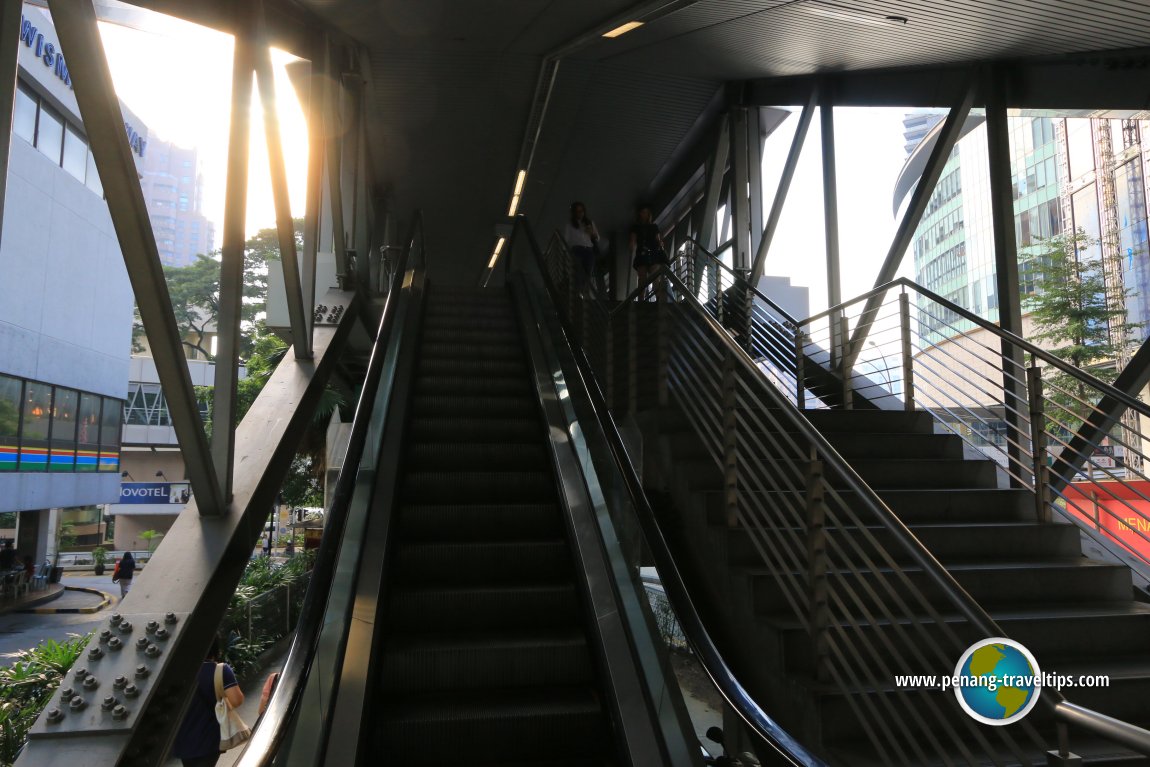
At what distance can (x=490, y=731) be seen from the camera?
2957 millimetres

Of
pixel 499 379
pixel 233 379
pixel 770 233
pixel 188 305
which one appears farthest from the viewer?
pixel 770 233

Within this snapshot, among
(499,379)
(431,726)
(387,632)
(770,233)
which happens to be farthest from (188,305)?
(770,233)

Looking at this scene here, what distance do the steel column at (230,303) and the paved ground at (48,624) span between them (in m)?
11.5

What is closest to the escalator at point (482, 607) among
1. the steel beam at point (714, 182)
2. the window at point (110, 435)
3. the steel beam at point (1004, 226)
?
the steel beam at point (1004, 226)

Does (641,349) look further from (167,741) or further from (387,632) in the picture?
(167,741)

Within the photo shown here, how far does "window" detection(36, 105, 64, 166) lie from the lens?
12906mm

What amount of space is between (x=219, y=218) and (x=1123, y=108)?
5.99 meters

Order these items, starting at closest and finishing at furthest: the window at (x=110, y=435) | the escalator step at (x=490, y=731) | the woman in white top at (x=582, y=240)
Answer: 1. the escalator step at (x=490, y=731)
2. the woman in white top at (x=582, y=240)
3. the window at (x=110, y=435)

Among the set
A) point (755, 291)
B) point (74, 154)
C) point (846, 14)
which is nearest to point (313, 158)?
point (755, 291)

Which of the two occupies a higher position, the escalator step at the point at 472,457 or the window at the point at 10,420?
the window at the point at 10,420

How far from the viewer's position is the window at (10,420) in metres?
13.4

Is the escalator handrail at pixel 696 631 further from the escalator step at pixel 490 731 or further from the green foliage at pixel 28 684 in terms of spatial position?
the green foliage at pixel 28 684

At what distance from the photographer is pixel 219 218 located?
3.92 metres

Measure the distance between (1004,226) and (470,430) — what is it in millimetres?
4506
